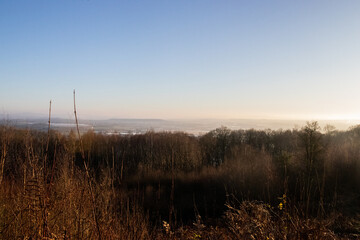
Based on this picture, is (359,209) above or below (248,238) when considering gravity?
below

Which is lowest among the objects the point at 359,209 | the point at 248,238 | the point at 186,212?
the point at 186,212

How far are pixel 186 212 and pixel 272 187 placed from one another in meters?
5.97

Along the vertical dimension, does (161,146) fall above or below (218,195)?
above

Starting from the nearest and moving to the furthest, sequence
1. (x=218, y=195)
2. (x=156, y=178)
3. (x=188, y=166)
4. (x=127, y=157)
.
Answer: (x=218, y=195)
(x=156, y=178)
(x=188, y=166)
(x=127, y=157)

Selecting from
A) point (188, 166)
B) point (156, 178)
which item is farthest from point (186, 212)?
point (188, 166)

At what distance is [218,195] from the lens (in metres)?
18.0

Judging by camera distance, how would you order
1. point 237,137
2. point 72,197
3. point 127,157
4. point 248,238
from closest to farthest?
point 248,238
point 72,197
point 127,157
point 237,137

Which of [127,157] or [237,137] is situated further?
[237,137]

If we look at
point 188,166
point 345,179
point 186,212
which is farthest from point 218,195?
point 345,179

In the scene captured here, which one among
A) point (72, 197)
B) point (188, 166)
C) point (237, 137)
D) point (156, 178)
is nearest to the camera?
point (72, 197)

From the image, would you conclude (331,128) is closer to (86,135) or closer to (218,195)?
(218,195)

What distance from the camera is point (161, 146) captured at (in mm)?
26438

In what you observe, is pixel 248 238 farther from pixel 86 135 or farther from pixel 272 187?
pixel 86 135

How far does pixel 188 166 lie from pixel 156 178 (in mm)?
4068
